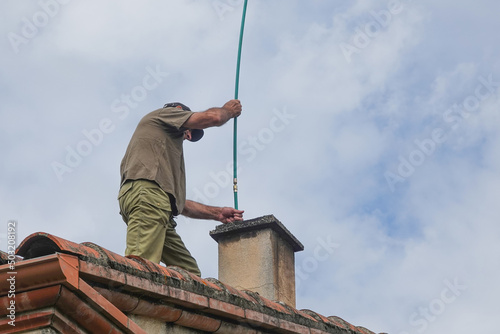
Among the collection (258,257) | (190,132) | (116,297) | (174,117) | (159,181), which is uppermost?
(190,132)

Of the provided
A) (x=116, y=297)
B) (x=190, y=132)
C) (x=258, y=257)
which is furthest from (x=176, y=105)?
(x=116, y=297)

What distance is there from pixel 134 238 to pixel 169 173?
61 centimetres

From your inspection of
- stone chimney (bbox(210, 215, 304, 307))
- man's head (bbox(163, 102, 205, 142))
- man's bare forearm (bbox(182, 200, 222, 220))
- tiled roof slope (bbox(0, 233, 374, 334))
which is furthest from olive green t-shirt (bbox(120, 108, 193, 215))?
tiled roof slope (bbox(0, 233, 374, 334))

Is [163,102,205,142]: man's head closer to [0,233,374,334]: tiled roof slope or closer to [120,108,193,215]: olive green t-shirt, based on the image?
[120,108,193,215]: olive green t-shirt

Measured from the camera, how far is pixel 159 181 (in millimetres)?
6227

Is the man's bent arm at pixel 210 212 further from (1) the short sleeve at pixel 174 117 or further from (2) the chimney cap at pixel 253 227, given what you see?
(1) the short sleeve at pixel 174 117

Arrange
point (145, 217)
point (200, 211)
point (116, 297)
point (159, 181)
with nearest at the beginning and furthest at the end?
1. point (116, 297)
2. point (145, 217)
3. point (159, 181)
4. point (200, 211)

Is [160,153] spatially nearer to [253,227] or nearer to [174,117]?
[174,117]

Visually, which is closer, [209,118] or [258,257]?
[209,118]

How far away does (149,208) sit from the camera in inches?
239

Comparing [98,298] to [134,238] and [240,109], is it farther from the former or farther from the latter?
[240,109]

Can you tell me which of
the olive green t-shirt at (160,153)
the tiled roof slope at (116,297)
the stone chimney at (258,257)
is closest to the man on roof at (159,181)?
the olive green t-shirt at (160,153)

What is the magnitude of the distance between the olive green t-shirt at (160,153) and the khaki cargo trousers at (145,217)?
0.07 metres

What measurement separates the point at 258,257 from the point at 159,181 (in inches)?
41.8
